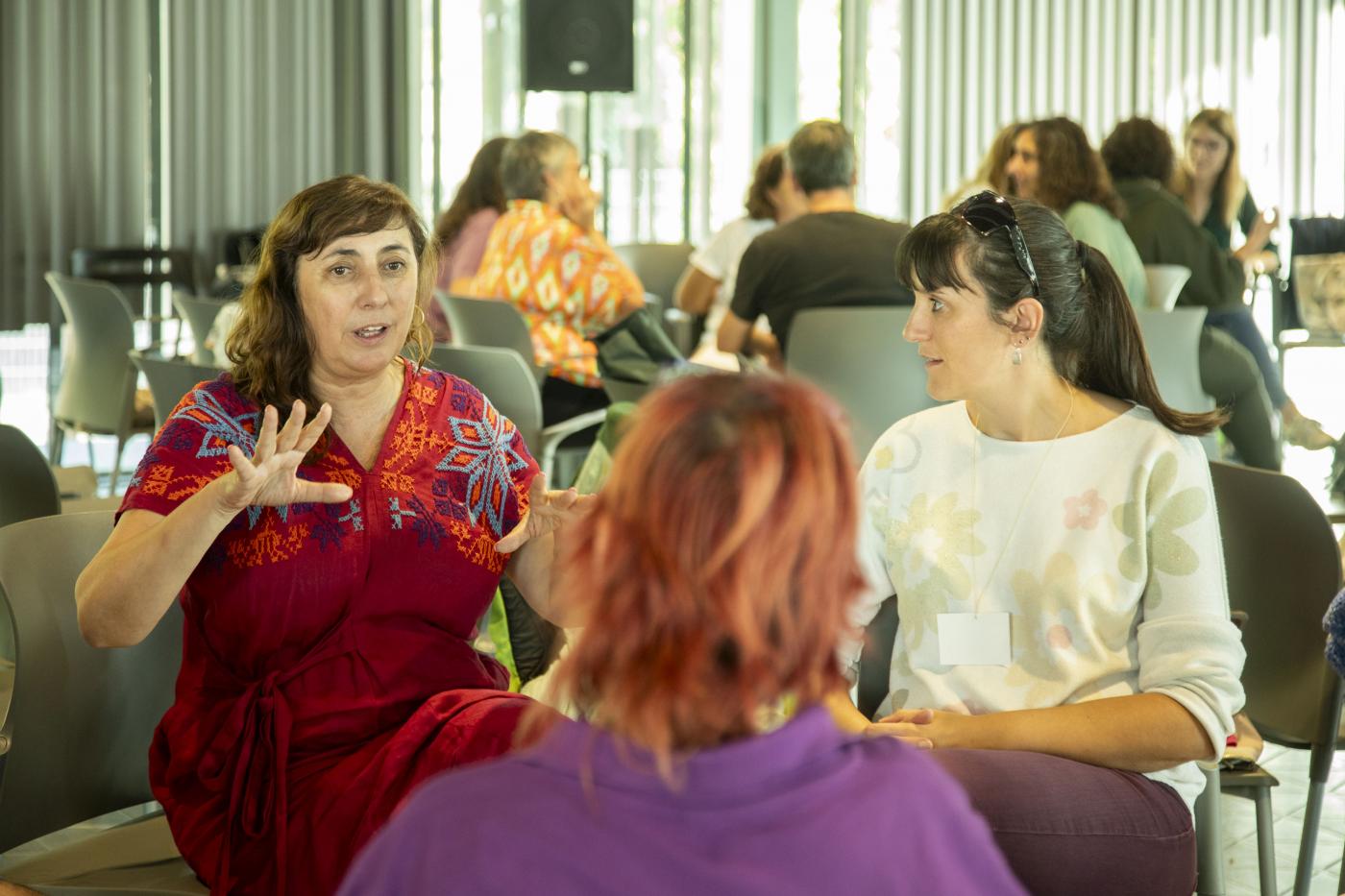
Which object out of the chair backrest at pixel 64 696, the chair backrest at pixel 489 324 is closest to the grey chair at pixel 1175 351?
the chair backrest at pixel 489 324

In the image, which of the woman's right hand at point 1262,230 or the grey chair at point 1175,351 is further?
the woman's right hand at point 1262,230

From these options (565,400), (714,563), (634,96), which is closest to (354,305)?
(714,563)

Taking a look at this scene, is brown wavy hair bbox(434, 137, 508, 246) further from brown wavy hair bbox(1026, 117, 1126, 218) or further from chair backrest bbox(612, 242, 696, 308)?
brown wavy hair bbox(1026, 117, 1126, 218)

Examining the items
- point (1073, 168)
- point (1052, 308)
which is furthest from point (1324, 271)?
point (1052, 308)

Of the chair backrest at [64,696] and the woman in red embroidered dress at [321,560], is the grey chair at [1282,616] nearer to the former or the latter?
the woman in red embroidered dress at [321,560]

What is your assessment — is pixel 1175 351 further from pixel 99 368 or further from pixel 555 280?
pixel 99 368

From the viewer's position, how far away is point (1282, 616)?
233 cm

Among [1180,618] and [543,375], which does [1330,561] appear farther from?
[543,375]

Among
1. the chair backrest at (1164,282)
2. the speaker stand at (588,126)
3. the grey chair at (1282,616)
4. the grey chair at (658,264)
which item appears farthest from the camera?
the speaker stand at (588,126)

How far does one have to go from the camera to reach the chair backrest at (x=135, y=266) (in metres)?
7.63

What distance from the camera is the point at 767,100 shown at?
9445 millimetres

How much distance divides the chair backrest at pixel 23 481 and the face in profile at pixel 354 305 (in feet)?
3.28

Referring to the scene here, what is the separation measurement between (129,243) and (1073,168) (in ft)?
17.7

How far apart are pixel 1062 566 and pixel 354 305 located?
0.97 m
